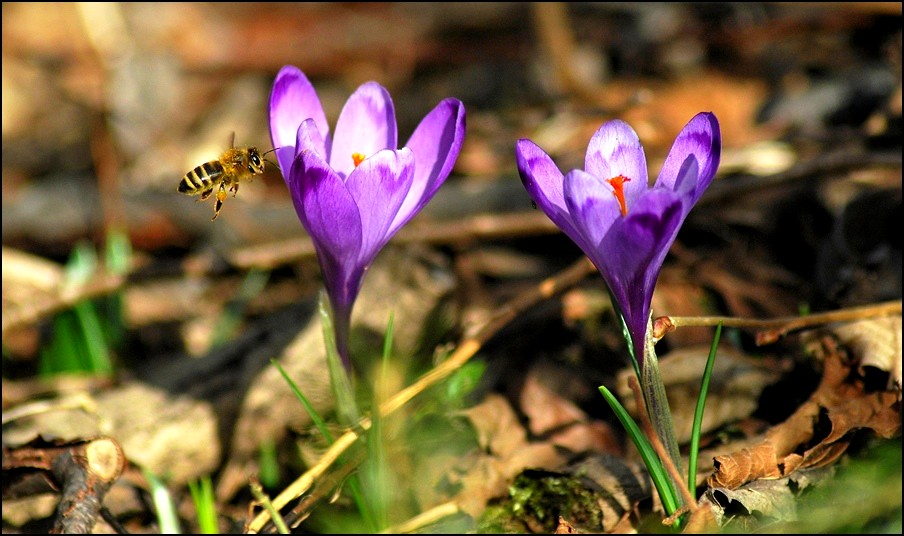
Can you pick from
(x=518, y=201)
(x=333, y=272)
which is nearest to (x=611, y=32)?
(x=518, y=201)

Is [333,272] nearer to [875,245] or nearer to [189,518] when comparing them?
[189,518]

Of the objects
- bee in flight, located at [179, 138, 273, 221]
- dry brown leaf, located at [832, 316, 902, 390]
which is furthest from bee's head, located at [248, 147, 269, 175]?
dry brown leaf, located at [832, 316, 902, 390]

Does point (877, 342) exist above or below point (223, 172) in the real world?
below

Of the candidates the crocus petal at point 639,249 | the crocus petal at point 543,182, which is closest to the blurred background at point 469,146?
the crocus petal at point 639,249

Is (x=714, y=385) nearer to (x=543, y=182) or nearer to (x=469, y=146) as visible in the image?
(x=543, y=182)

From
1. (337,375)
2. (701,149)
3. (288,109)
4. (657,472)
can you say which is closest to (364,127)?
(288,109)

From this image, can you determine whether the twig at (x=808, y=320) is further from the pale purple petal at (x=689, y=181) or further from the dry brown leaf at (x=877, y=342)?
the pale purple petal at (x=689, y=181)
